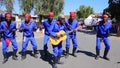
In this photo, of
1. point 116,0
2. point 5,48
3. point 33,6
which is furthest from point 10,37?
point 33,6

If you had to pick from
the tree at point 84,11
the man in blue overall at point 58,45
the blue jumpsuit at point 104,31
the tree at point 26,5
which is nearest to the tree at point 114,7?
the tree at point 26,5

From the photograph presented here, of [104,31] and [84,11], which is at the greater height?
[104,31]

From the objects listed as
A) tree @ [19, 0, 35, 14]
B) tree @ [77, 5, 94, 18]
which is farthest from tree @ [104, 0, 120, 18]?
tree @ [77, 5, 94, 18]

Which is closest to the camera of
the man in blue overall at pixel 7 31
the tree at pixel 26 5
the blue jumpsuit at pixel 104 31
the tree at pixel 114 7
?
the man in blue overall at pixel 7 31

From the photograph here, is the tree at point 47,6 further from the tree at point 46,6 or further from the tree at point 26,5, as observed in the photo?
the tree at point 26,5

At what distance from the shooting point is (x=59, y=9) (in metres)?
50.6

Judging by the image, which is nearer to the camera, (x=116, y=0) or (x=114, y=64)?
(x=114, y=64)

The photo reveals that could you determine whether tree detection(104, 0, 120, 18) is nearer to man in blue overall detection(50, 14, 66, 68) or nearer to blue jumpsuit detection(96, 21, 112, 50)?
blue jumpsuit detection(96, 21, 112, 50)

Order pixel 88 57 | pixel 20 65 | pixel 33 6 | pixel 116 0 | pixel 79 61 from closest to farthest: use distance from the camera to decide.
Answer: pixel 20 65
pixel 79 61
pixel 88 57
pixel 116 0
pixel 33 6

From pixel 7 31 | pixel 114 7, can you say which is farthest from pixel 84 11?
pixel 7 31

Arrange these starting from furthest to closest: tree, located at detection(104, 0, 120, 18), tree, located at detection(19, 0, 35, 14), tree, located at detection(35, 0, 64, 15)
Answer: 1. tree, located at detection(19, 0, 35, 14)
2. tree, located at detection(35, 0, 64, 15)
3. tree, located at detection(104, 0, 120, 18)

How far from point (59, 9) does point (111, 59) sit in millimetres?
38964

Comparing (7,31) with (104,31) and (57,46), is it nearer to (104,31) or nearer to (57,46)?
(57,46)

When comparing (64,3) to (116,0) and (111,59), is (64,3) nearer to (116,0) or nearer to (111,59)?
(116,0)
